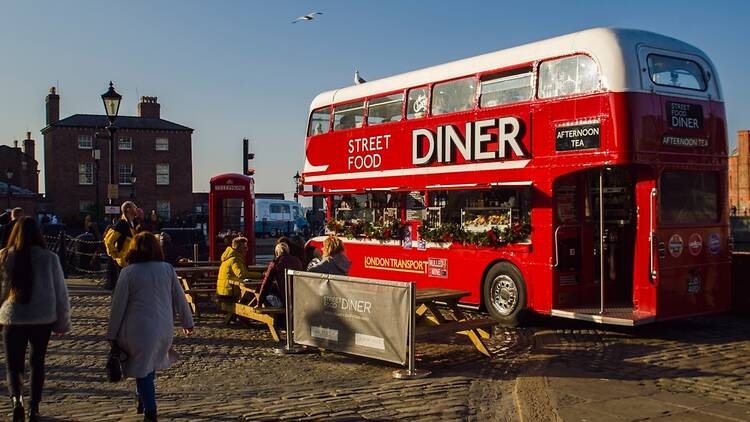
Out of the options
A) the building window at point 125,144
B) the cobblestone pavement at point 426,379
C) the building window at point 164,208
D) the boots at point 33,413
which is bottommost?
the cobblestone pavement at point 426,379

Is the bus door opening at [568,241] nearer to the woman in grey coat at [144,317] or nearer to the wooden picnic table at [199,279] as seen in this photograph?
the wooden picnic table at [199,279]

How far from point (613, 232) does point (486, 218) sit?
2.07 metres

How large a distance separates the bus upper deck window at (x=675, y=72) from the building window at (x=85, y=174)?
50.8m

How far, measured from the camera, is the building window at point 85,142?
54566 millimetres

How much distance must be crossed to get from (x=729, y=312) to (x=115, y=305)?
10.8 meters

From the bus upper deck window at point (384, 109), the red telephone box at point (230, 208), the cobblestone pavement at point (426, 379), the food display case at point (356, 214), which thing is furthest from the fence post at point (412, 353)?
the red telephone box at point (230, 208)

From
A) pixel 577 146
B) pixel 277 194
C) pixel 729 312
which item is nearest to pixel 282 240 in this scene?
pixel 577 146

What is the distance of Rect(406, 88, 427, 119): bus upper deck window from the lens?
13398 mm

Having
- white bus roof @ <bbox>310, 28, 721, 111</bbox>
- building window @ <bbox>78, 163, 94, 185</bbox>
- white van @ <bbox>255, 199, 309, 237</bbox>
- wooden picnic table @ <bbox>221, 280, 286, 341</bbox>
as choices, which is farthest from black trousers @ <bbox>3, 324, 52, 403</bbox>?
building window @ <bbox>78, 163, 94, 185</bbox>

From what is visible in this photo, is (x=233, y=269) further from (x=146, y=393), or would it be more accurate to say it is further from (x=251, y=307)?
(x=146, y=393)

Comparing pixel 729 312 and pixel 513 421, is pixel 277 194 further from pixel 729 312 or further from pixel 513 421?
pixel 513 421

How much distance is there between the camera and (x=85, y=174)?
5459 centimetres

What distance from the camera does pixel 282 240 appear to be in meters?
10.6

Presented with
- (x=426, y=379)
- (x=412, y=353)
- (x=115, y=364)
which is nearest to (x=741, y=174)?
(x=426, y=379)
